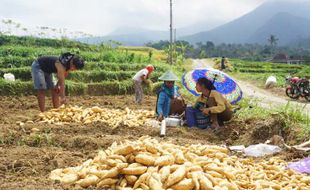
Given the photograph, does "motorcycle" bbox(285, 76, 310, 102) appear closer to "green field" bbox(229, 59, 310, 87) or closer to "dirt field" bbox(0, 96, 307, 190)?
"green field" bbox(229, 59, 310, 87)

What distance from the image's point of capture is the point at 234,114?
23.1 feet

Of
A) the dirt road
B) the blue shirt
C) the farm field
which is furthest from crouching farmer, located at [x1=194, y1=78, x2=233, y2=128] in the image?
the dirt road

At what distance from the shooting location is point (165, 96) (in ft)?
22.4

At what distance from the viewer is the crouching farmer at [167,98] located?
681 centimetres

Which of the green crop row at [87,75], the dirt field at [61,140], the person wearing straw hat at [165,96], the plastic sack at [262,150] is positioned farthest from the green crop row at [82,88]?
the plastic sack at [262,150]

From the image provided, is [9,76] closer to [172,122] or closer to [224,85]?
[172,122]

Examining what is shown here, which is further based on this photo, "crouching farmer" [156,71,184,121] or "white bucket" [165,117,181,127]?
"crouching farmer" [156,71,184,121]

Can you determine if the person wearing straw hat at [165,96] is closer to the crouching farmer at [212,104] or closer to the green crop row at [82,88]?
the crouching farmer at [212,104]

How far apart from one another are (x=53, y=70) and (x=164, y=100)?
86.1 inches

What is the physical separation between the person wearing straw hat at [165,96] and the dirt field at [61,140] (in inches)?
26.1

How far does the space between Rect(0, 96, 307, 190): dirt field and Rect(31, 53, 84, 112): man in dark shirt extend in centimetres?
60

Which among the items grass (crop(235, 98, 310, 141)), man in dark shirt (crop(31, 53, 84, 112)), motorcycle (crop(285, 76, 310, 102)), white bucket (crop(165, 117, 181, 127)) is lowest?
motorcycle (crop(285, 76, 310, 102))

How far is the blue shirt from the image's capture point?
22.3 feet

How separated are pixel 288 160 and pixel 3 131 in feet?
12.8
